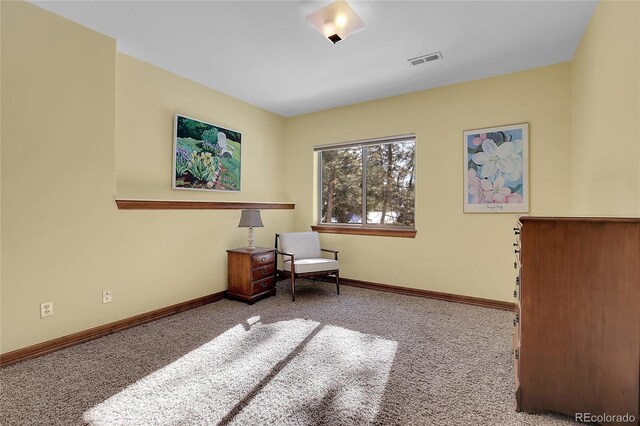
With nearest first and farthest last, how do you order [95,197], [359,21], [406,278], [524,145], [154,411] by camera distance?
[154,411], [359,21], [95,197], [524,145], [406,278]

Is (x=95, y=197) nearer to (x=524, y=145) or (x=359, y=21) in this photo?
(x=359, y=21)

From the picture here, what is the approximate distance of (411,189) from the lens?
162 inches

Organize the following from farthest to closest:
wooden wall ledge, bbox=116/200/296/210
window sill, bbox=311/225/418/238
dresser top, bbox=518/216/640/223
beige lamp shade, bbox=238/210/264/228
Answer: window sill, bbox=311/225/418/238 < beige lamp shade, bbox=238/210/264/228 < wooden wall ledge, bbox=116/200/296/210 < dresser top, bbox=518/216/640/223

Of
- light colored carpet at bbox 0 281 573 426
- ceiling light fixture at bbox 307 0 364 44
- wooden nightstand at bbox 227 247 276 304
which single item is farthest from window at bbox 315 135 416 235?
ceiling light fixture at bbox 307 0 364 44

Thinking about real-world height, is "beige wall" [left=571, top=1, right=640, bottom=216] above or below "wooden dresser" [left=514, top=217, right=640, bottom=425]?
above

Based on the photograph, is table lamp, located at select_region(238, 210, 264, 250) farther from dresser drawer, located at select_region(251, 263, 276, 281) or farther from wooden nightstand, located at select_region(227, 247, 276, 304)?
dresser drawer, located at select_region(251, 263, 276, 281)

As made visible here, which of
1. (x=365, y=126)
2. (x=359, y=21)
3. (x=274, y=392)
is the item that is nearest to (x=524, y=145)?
(x=365, y=126)

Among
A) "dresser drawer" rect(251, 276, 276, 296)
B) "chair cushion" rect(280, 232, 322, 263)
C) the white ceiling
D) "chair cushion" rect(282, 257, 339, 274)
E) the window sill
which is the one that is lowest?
"dresser drawer" rect(251, 276, 276, 296)

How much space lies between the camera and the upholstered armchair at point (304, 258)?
12.5 ft

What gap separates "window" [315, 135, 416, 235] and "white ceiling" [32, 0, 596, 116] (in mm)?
910

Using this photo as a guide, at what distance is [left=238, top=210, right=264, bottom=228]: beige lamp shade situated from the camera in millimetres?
3797

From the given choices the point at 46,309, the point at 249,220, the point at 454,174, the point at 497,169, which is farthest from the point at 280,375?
the point at 497,169

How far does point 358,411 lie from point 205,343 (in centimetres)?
145
